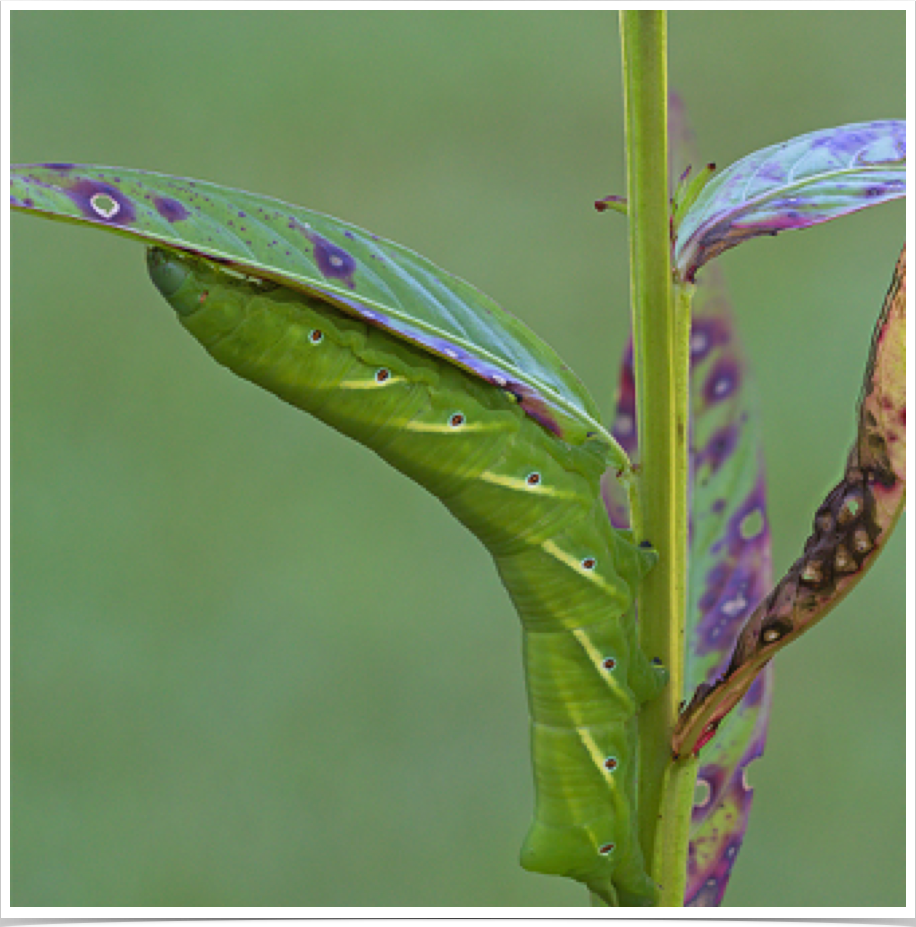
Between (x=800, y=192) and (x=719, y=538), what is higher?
(x=800, y=192)

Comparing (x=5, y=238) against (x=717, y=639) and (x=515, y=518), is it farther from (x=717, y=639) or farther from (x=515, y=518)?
(x=717, y=639)

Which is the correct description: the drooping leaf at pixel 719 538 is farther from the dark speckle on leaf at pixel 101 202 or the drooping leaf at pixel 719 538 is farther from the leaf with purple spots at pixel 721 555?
the dark speckle on leaf at pixel 101 202

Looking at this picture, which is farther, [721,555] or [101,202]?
[721,555]

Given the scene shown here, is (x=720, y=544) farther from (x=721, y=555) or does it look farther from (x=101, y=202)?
(x=101, y=202)

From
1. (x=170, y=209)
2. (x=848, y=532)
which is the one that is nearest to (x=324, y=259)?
(x=170, y=209)

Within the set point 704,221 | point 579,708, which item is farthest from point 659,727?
point 704,221

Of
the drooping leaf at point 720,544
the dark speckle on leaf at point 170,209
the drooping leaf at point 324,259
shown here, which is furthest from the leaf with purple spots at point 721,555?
the dark speckle on leaf at point 170,209
